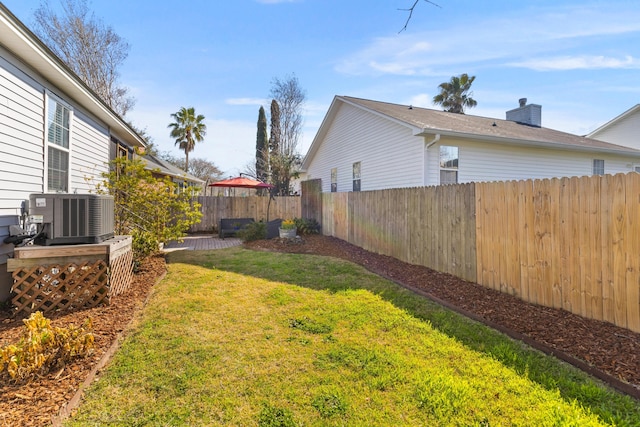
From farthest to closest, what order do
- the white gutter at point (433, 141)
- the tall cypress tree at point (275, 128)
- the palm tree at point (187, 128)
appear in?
the palm tree at point (187, 128)
the tall cypress tree at point (275, 128)
the white gutter at point (433, 141)

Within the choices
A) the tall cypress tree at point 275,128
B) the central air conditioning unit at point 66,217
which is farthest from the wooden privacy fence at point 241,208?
the central air conditioning unit at point 66,217

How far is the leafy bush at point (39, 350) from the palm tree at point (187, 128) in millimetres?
25880

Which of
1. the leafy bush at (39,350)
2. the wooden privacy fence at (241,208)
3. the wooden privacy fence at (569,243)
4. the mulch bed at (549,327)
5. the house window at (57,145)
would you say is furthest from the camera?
the wooden privacy fence at (241,208)

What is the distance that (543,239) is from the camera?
12.6ft

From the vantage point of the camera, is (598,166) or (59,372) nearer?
(59,372)

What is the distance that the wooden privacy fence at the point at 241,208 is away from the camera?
515 inches

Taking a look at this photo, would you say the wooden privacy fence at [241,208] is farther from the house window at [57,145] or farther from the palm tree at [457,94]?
the palm tree at [457,94]

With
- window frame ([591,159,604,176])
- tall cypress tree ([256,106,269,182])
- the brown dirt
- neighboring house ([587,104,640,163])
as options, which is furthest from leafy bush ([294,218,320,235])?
neighboring house ([587,104,640,163])

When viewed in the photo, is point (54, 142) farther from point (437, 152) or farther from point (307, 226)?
point (437, 152)

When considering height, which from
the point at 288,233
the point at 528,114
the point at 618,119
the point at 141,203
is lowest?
the point at 288,233

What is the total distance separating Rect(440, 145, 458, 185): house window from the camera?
29.2ft

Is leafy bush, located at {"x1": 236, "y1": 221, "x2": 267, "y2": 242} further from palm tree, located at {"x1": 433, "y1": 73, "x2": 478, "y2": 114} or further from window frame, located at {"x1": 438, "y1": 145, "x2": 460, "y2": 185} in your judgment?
palm tree, located at {"x1": 433, "y1": 73, "x2": 478, "y2": 114}

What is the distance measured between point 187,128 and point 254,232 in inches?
759

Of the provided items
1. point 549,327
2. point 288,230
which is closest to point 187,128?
point 288,230
